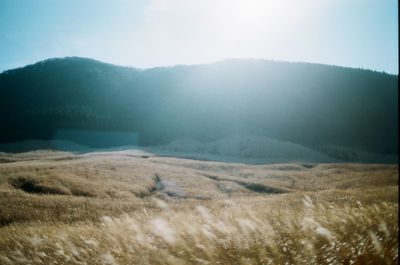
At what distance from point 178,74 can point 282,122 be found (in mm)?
63167

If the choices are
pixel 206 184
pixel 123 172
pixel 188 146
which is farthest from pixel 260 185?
pixel 188 146

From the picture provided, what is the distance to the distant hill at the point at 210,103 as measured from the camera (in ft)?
490

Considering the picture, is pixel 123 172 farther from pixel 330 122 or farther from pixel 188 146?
pixel 330 122

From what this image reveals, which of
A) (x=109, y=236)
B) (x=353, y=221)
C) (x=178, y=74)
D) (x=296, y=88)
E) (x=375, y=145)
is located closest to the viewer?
(x=353, y=221)

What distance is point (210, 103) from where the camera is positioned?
166 metres

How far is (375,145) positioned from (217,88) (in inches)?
2804

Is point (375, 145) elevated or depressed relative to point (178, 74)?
depressed

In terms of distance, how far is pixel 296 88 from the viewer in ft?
546

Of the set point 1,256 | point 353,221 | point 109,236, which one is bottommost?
point 1,256

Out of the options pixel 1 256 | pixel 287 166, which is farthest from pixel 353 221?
pixel 287 166

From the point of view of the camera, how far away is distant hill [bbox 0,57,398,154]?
5886 inches

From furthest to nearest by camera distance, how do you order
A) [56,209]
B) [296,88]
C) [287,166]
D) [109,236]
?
[296,88] → [287,166] → [56,209] → [109,236]

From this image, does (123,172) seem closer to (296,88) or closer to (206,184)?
(206,184)

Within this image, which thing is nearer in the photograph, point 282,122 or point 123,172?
point 123,172
